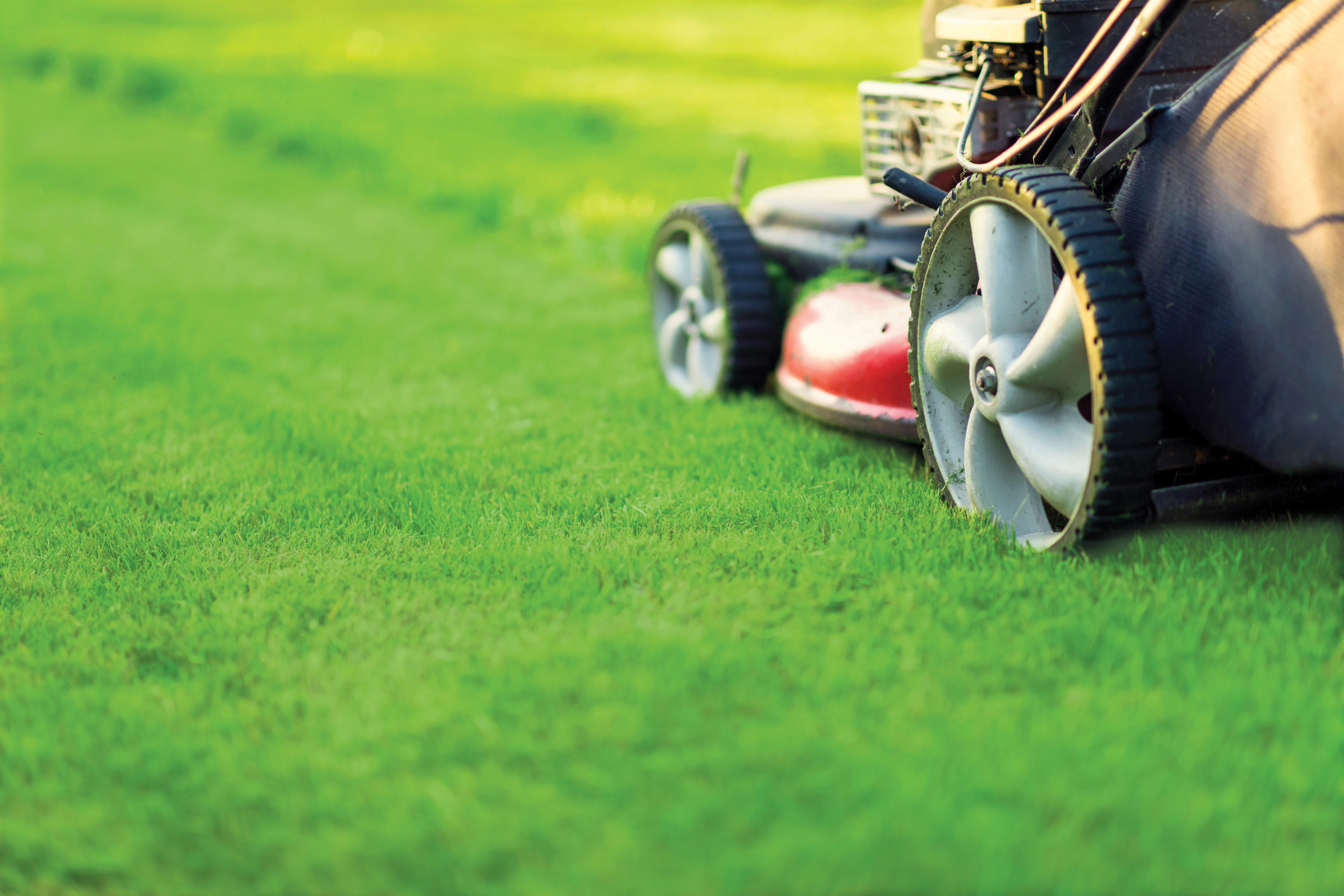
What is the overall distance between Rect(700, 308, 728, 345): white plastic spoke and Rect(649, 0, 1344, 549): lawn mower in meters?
0.58

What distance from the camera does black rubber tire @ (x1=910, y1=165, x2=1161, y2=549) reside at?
2.21 m

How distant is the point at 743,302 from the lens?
154 inches

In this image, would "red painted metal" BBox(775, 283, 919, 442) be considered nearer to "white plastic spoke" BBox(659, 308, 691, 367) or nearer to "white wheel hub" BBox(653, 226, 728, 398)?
"white wheel hub" BBox(653, 226, 728, 398)

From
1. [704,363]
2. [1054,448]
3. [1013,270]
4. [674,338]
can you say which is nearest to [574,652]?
[1054,448]

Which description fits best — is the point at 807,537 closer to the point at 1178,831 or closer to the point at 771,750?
the point at 771,750

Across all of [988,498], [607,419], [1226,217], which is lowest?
[607,419]

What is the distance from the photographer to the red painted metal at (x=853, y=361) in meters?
3.29

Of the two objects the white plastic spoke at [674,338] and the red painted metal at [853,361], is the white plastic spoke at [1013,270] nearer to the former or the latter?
the red painted metal at [853,361]

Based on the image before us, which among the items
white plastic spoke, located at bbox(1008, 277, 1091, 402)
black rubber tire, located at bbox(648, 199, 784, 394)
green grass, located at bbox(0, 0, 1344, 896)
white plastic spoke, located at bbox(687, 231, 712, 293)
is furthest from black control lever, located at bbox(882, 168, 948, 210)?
white plastic spoke, located at bbox(687, 231, 712, 293)

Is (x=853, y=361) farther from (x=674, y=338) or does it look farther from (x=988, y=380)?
(x=674, y=338)

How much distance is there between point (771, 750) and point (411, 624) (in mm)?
866

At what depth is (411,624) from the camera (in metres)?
2.44

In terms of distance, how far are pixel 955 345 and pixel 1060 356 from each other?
1.25 feet

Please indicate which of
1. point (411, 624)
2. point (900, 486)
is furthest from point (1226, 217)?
point (411, 624)
